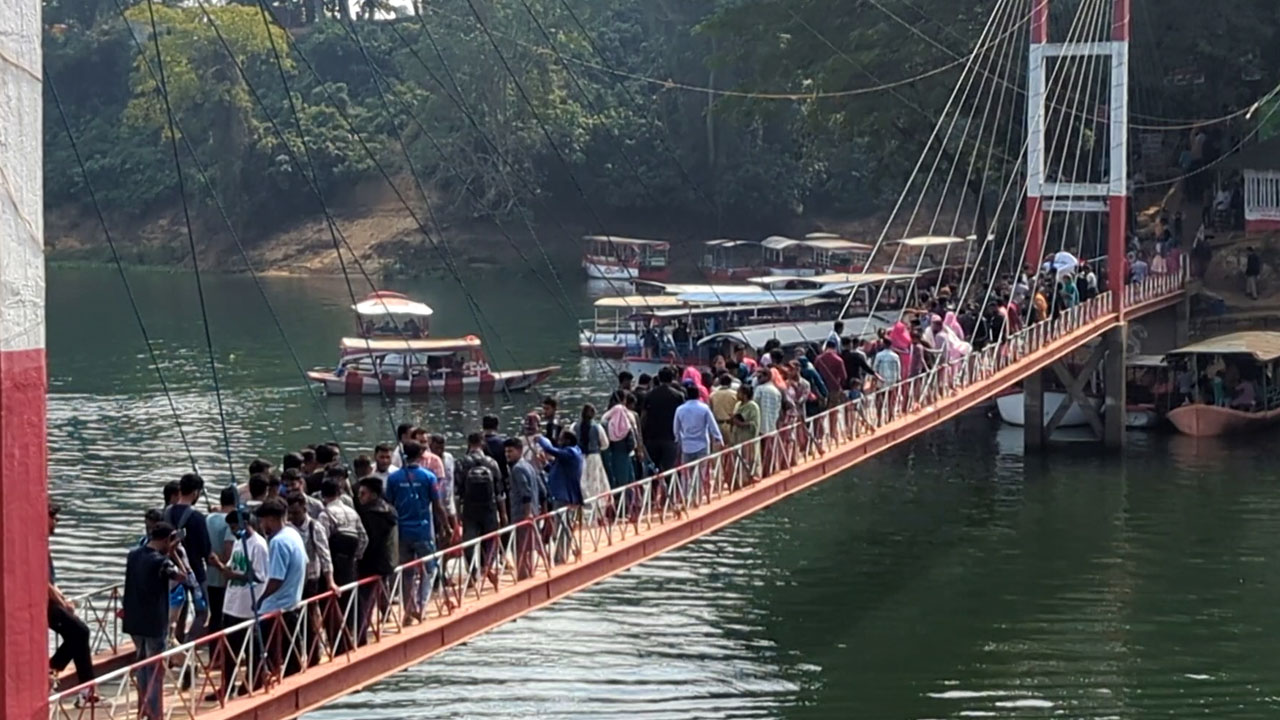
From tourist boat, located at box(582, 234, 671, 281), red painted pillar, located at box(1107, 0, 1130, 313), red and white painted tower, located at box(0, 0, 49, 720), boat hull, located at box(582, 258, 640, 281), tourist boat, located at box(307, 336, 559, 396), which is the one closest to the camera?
red and white painted tower, located at box(0, 0, 49, 720)

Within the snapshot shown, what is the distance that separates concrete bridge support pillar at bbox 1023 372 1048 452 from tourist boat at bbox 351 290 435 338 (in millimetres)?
16748

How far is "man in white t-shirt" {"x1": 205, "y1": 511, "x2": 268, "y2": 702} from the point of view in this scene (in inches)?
534

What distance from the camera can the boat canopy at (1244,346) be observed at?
3769cm

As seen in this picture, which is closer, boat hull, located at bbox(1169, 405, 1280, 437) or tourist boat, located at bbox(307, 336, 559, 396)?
boat hull, located at bbox(1169, 405, 1280, 437)

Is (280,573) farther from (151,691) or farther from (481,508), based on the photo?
(481,508)

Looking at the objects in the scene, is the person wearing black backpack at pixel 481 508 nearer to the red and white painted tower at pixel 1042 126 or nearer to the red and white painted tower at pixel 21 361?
the red and white painted tower at pixel 21 361

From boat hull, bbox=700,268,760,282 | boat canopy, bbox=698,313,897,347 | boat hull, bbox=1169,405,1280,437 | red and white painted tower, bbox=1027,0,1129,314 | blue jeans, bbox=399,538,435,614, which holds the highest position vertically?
red and white painted tower, bbox=1027,0,1129,314

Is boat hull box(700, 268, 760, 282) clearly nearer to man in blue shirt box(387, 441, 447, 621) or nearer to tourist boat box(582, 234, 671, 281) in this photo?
tourist boat box(582, 234, 671, 281)

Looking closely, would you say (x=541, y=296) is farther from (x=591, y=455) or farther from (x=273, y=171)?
(x=591, y=455)

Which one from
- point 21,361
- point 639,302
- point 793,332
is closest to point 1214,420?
point 793,332

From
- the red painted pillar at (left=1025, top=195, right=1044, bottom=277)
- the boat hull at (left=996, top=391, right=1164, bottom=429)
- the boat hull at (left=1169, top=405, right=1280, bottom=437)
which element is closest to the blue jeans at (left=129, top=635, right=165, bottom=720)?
the boat hull at (left=996, top=391, right=1164, bottom=429)

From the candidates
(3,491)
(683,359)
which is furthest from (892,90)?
(3,491)

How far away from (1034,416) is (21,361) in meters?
29.1

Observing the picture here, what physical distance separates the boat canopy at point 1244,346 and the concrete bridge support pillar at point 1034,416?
3039mm
